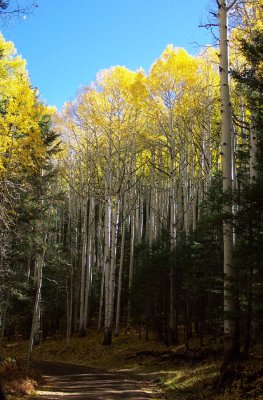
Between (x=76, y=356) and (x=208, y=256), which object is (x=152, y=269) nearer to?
(x=208, y=256)

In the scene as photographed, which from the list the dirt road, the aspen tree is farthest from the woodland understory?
the dirt road

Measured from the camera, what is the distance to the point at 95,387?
32.5 feet

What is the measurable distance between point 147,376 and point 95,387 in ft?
7.04

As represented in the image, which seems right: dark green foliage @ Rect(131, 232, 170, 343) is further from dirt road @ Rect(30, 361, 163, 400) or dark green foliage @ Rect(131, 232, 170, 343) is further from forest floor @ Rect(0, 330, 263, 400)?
dirt road @ Rect(30, 361, 163, 400)

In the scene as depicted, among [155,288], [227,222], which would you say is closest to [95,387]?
[227,222]

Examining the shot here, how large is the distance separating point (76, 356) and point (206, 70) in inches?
567

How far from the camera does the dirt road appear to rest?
8.54 metres

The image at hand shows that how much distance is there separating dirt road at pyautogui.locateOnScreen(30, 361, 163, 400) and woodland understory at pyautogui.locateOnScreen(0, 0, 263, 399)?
2.37ft

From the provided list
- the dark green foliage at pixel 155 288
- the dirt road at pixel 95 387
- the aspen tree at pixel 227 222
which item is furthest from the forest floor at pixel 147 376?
the dark green foliage at pixel 155 288

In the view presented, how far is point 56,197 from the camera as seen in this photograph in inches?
699

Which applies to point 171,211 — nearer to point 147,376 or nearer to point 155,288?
point 155,288

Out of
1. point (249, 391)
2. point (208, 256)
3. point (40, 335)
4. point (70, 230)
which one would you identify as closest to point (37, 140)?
point (208, 256)

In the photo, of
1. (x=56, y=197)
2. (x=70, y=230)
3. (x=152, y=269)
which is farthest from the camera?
(x=70, y=230)

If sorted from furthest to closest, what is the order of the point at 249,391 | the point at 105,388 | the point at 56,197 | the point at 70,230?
Result: 1. the point at 70,230
2. the point at 56,197
3. the point at 105,388
4. the point at 249,391
